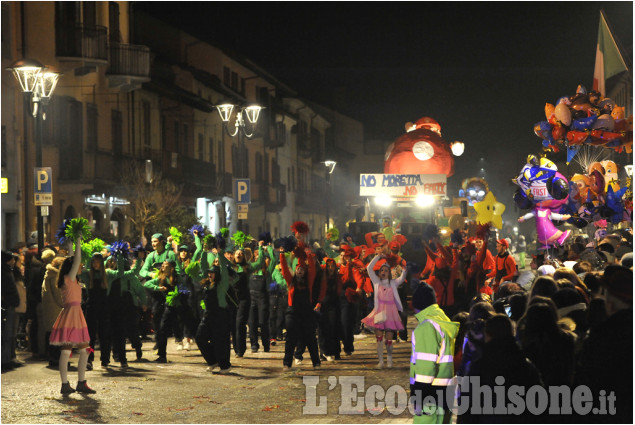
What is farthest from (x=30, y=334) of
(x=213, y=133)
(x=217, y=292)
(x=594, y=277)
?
(x=213, y=133)

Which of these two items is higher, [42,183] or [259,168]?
[259,168]

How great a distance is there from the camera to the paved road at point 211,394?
1112 centimetres

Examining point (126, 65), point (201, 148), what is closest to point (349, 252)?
point (126, 65)

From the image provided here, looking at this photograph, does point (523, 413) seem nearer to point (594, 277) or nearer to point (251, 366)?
point (594, 277)

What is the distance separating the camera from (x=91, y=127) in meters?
33.5

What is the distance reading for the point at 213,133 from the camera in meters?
50.2

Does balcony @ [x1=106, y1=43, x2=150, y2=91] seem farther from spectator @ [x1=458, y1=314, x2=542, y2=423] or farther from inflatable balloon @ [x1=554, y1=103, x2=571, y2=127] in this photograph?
spectator @ [x1=458, y1=314, x2=542, y2=423]

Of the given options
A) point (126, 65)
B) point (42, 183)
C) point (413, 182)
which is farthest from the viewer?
point (126, 65)

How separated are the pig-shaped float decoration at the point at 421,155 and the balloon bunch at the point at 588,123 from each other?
44.0 feet

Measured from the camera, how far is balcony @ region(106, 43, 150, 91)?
34.2 metres

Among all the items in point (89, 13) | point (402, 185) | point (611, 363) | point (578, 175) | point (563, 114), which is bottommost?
point (611, 363)

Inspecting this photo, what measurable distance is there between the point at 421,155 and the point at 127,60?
10590 mm

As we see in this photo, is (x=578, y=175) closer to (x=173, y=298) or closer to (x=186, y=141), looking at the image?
(x=173, y=298)

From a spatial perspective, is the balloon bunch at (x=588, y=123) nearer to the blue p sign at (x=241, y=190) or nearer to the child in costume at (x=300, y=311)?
the child in costume at (x=300, y=311)
